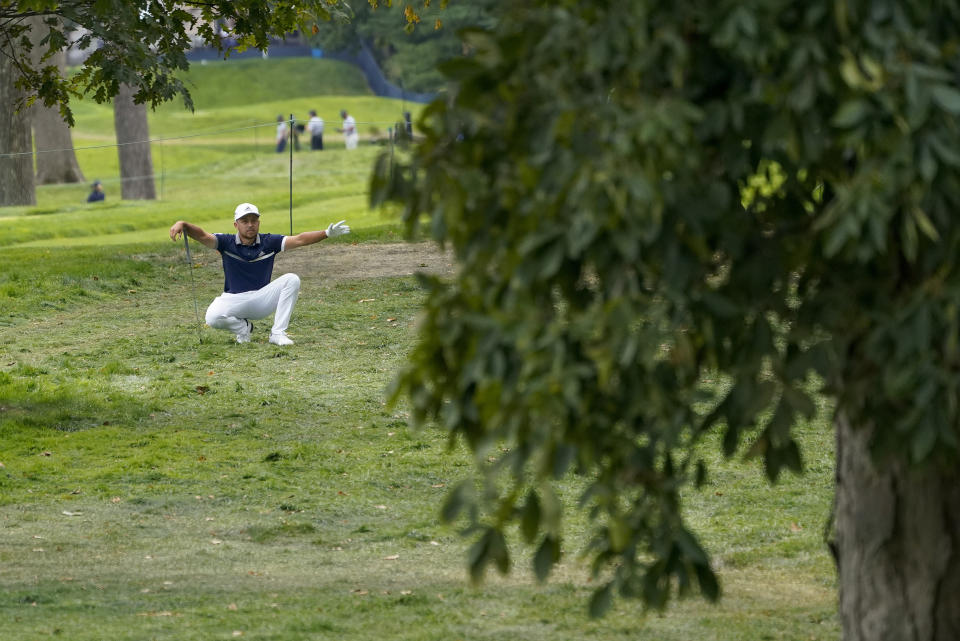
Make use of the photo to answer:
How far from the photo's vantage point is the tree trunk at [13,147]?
2441cm

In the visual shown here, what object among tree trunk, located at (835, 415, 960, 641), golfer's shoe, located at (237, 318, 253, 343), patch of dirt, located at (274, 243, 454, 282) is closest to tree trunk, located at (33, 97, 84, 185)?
patch of dirt, located at (274, 243, 454, 282)

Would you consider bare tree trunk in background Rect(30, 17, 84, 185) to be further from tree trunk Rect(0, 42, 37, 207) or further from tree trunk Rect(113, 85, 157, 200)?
tree trunk Rect(0, 42, 37, 207)

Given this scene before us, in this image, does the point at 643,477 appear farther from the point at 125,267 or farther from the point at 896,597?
the point at 125,267

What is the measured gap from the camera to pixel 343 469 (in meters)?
10.1

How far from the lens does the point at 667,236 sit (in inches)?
125

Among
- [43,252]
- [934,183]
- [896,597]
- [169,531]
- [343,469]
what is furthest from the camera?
[43,252]

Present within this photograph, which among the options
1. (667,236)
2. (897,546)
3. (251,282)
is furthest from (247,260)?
(667,236)

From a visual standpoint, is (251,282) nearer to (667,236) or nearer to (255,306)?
(255,306)

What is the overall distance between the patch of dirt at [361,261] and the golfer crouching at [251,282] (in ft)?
11.9

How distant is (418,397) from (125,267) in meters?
16.2

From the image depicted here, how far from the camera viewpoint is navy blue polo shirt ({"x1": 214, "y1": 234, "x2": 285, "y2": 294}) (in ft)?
46.2

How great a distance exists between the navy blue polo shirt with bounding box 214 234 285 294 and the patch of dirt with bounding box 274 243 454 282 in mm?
3814

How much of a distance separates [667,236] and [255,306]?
11.5m

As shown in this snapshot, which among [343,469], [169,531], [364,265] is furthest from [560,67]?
[364,265]
